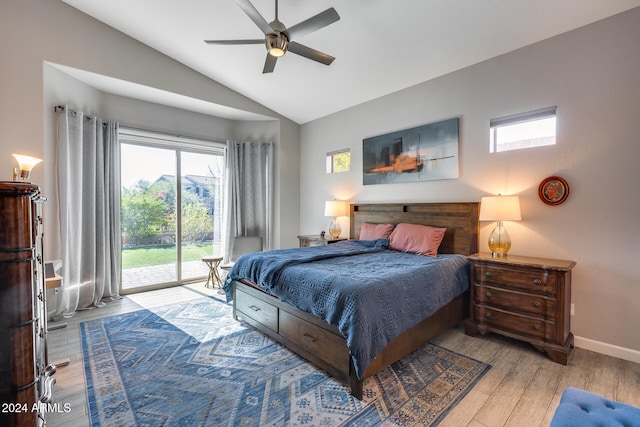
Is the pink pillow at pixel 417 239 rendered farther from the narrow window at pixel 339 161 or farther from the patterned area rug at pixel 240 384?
the narrow window at pixel 339 161

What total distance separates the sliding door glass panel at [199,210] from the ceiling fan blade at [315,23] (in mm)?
3281

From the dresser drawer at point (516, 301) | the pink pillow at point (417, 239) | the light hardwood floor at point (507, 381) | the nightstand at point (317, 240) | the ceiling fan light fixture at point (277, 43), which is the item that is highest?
the ceiling fan light fixture at point (277, 43)

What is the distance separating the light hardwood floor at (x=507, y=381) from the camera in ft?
5.80

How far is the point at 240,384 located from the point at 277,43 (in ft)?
8.71

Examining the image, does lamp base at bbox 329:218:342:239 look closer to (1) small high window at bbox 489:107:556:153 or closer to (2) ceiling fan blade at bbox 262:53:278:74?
(1) small high window at bbox 489:107:556:153

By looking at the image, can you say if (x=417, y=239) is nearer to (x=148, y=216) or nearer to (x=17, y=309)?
(x=17, y=309)

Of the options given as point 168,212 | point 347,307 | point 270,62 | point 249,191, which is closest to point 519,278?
point 347,307

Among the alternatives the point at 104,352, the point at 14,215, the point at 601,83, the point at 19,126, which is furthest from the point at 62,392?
the point at 601,83

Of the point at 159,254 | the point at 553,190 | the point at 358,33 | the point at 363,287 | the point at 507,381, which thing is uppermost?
the point at 358,33

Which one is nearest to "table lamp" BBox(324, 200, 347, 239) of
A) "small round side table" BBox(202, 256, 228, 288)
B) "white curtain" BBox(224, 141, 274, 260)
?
"white curtain" BBox(224, 141, 274, 260)


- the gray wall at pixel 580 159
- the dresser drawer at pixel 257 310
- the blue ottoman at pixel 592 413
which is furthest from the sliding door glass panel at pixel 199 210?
the blue ottoman at pixel 592 413

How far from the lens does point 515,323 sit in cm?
260

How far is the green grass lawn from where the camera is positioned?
4.39 m

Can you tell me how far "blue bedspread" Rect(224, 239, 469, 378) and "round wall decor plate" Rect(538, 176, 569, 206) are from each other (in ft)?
3.18
